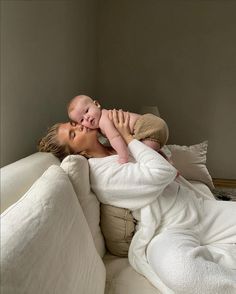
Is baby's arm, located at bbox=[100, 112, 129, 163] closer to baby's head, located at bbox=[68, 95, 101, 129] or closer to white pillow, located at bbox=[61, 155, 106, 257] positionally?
baby's head, located at bbox=[68, 95, 101, 129]

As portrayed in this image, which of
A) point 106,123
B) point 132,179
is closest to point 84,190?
point 132,179

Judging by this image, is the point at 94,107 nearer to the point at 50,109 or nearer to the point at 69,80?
the point at 50,109

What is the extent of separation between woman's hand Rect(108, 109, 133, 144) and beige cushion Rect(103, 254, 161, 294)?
0.52m

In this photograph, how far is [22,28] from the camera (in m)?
1.35

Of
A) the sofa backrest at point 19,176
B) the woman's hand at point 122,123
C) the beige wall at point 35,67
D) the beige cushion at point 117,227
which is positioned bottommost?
the beige cushion at point 117,227

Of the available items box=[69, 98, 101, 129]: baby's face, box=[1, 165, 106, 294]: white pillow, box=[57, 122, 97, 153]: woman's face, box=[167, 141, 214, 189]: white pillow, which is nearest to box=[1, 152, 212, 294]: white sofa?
box=[1, 165, 106, 294]: white pillow

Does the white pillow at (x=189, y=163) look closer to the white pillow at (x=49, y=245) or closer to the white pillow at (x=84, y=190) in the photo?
the white pillow at (x=84, y=190)

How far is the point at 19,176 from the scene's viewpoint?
1081 mm

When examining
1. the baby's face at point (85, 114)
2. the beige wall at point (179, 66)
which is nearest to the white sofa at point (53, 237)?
A: the baby's face at point (85, 114)

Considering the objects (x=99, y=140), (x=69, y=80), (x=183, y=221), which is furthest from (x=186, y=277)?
(x=69, y=80)

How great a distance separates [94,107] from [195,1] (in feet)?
5.98

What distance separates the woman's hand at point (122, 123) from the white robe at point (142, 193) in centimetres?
6

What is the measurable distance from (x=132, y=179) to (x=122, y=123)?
1.01ft

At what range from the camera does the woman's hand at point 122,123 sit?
1.49m
